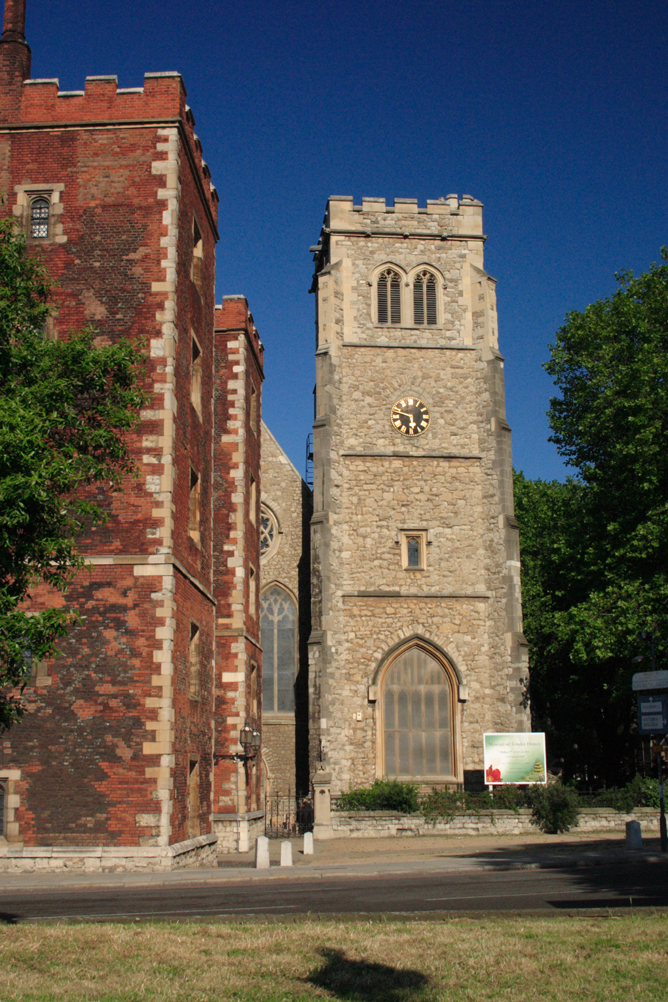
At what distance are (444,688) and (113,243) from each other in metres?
16.8

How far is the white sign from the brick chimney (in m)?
17.5

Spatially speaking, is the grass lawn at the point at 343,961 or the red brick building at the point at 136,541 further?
the red brick building at the point at 136,541

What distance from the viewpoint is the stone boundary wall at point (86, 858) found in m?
15.8

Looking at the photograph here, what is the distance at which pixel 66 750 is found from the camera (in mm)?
16375

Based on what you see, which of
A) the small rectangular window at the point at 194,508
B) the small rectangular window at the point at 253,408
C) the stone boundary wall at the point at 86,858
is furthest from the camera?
the small rectangular window at the point at 253,408

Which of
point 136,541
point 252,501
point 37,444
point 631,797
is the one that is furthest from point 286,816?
point 37,444

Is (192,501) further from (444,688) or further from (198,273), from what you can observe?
(444,688)

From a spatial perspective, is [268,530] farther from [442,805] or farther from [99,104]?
[99,104]

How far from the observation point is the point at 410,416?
31719mm

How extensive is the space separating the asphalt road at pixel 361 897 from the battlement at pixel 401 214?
2321cm

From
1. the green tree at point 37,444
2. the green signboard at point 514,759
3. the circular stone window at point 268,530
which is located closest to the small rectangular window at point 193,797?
the green tree at point 37,444

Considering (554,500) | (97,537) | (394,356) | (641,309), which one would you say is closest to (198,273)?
(97,537)

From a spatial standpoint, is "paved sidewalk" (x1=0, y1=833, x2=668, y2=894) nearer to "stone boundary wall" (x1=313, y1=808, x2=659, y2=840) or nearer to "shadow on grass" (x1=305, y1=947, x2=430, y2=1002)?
"stone boundary wall" (x1=313, y1=808, x2=659, y2=840)

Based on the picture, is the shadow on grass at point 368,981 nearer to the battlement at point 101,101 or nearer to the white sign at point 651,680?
the white sign at point 651,680
